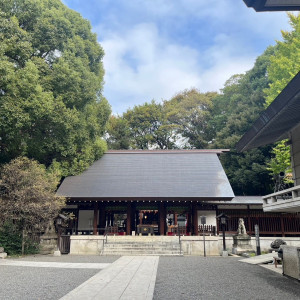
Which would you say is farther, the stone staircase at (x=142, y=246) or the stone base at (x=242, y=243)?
the stone base at (x=242, y=243)

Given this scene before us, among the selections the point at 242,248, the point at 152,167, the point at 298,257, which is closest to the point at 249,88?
the point at 152,167

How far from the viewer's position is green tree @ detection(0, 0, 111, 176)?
1452 centimetres

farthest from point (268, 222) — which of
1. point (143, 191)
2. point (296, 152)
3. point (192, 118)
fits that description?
point (192, 118)

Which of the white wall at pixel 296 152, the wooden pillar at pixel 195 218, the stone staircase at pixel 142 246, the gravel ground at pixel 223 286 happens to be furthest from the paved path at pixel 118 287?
the wooden pillar at pixel 195 218

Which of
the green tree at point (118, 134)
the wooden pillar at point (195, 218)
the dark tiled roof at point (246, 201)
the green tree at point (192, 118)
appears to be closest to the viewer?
the wooden pillar at point (195, 218)

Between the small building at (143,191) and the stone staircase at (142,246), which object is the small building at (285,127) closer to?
the stone staircase at (142,246)

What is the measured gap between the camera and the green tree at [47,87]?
14.5 meters

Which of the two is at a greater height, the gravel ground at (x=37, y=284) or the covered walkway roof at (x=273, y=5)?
the covered walkway roof at (x=273, y=5)

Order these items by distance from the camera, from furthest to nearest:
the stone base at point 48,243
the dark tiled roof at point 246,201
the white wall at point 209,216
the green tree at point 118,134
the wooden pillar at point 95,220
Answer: the green tree at point 118,134 → the dark tiled roof at point 246,201 → the white wall at point 209,216 → the wooden pillar at point 95,220 → the stone base at point 48,243

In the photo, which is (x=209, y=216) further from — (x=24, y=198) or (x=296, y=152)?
(x=24, y=198)

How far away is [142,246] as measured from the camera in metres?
15.0

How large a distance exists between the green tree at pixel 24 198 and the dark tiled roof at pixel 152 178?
3.20 meters

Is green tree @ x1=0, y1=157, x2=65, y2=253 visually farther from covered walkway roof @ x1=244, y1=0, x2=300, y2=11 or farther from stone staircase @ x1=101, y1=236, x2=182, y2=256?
covered walkway roof @ x1=244, y1=0, x2=300, y2=11

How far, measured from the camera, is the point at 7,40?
14.5 metres
